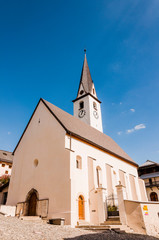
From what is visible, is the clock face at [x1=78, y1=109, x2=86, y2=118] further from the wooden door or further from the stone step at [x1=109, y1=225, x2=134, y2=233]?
the stone step at [x1=109, y1=225, x2=134, y2=233]

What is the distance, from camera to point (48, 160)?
1667cm

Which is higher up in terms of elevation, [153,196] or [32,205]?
[153,196]

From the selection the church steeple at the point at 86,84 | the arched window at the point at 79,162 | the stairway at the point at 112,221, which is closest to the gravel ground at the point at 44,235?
the stairway at the point at 112,221

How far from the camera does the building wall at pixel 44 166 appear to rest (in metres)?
14.3

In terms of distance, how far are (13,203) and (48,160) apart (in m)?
6.16

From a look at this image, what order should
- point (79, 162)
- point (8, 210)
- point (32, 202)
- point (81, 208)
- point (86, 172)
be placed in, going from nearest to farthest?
point (81, 208)
point (32, 202)
point (8, 210)
point (86, 172)
point (79, 162)

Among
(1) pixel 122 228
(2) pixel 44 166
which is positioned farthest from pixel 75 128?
(1) pixel 122 228

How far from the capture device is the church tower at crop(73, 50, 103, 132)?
32.0m

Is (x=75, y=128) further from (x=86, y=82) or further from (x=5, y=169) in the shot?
(x=5, y=169)

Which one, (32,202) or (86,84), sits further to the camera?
(86,84)

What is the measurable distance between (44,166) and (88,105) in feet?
59.2

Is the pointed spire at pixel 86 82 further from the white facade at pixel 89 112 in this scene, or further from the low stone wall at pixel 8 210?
the low stone wall at pixel 8 210

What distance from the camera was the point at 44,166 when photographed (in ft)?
55.1

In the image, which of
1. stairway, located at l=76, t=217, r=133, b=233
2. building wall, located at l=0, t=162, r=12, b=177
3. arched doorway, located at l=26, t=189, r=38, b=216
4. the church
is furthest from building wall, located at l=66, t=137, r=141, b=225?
building wall, located at l=0, t=162, r=12, b=177
